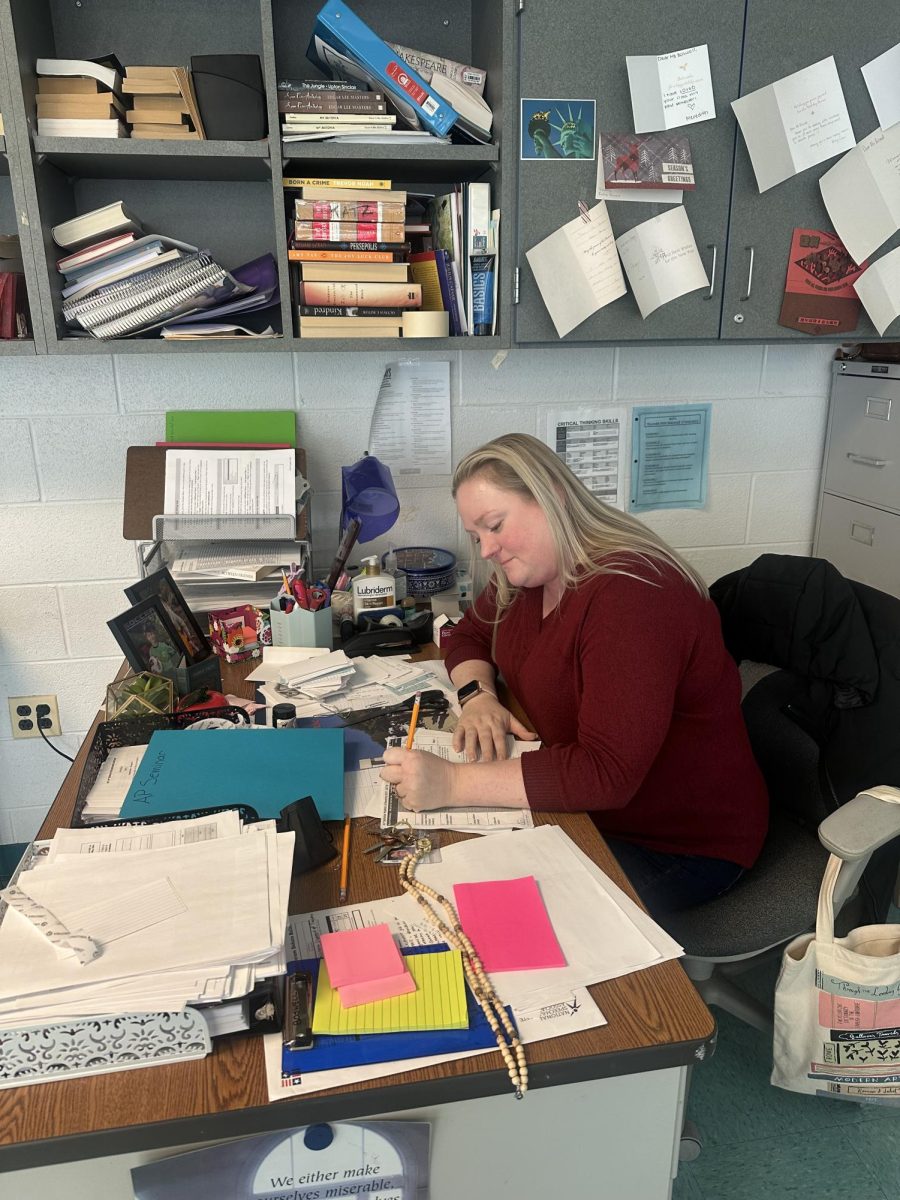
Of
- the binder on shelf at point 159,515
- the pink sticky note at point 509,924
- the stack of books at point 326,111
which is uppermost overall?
the stack of books at point 326,111

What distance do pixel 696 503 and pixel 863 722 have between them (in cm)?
103

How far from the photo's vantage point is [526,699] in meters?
1.54

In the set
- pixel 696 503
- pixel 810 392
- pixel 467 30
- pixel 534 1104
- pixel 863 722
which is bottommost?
pixel 534 1104

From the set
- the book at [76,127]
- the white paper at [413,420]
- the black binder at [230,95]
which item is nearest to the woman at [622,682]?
the white paper at [413,420]

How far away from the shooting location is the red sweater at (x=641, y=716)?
4.07 ft

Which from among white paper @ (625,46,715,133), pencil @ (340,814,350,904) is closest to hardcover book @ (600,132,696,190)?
white paper @ (625,46,715,133)

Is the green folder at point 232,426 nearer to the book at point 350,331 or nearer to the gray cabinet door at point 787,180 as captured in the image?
the book at point 350,331

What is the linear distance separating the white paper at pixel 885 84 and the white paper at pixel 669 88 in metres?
0.33

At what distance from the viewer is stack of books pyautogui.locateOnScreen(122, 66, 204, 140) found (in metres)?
1.63

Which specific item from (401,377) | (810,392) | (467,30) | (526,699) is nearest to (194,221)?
(401,377)

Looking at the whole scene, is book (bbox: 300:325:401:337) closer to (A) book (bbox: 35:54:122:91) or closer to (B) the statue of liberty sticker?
(B) the statue of liberty sticker

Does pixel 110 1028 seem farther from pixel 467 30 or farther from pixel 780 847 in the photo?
pixel 467 30

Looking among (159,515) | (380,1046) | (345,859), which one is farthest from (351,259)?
(380,1046)

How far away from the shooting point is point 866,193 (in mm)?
1800
